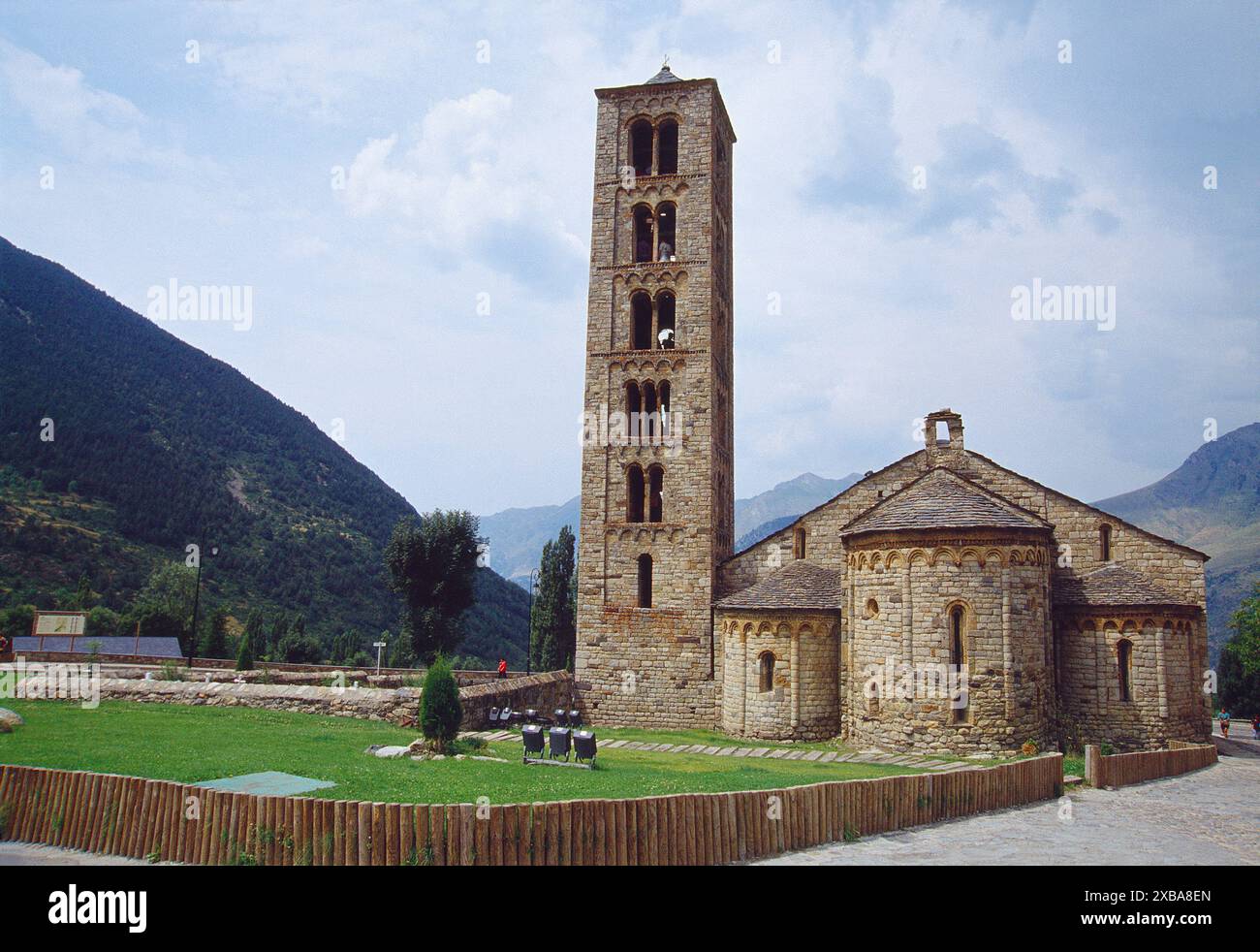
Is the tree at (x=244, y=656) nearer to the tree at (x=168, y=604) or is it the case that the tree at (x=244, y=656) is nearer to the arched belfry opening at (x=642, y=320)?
the tree at (x=168, y=604)

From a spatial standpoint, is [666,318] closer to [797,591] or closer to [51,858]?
[797,591]

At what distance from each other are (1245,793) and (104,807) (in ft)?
73.1

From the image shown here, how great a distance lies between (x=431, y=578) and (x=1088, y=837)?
119 ft

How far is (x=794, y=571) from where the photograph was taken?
96.6 ft

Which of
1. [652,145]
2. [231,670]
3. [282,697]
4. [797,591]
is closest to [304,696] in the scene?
[282,697]

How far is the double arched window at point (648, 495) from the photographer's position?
31594mm

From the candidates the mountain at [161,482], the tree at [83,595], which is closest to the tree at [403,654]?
the tree at [83,595]

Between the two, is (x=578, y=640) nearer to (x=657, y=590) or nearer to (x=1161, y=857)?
(x=657, y=590)

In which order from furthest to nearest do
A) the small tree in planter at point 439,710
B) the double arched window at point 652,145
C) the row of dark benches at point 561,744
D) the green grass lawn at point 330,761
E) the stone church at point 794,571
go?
the double arched window at point 652,145
the stone church at point 794,571
the small tree in planter at point 439,710
the row of dark benches at point 561,744
the green grass lawn at point 330,761

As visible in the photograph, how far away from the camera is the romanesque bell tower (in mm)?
30484

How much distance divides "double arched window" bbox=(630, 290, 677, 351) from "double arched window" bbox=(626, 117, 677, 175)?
5.33 meters

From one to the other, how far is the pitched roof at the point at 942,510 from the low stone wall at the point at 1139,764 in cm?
641

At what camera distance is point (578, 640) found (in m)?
31.5
